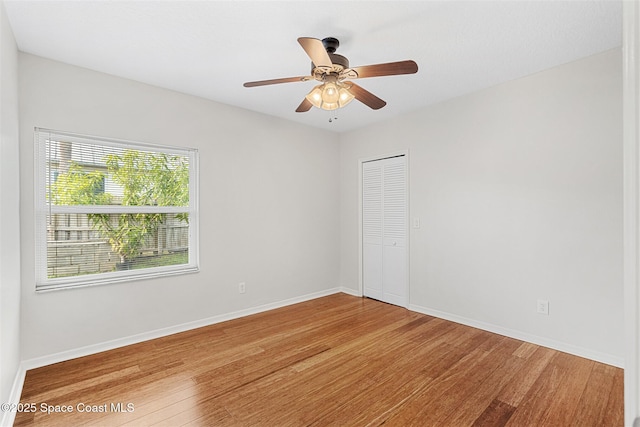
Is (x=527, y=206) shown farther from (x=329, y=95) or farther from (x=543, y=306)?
(x=329, y=95)

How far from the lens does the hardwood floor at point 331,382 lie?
1.93 m

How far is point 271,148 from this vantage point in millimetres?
4059

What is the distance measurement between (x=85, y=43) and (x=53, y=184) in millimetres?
1198

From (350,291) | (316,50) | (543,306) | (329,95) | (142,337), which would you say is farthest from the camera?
(350,291)

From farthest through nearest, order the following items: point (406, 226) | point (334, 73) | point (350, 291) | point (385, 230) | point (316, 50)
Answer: point (350, 291) < point (385, 230) < point (406, 226) < point (334, 73) < point (316, 50)

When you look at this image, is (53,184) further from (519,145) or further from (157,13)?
(519,145)

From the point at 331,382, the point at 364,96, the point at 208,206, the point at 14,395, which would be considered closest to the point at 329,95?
the point at 364,96

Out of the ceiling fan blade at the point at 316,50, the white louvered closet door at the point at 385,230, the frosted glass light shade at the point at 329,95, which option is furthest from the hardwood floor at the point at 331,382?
the ceiling fan blade at the point at 316,50

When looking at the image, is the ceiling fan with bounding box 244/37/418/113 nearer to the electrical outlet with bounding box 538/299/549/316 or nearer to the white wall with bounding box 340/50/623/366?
the white wall with bounding box 340/50/623/366

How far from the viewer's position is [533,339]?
9.57ft

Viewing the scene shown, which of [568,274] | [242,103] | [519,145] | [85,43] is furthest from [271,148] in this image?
[568,274]

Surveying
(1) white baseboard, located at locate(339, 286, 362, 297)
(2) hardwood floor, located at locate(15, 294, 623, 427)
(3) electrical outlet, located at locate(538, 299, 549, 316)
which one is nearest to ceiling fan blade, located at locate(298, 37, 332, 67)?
(2) hardwood floor, located at locate(15, 294, 623, 427)

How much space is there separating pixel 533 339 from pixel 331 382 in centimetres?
203

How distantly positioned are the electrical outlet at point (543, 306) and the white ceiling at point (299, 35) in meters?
2.13
